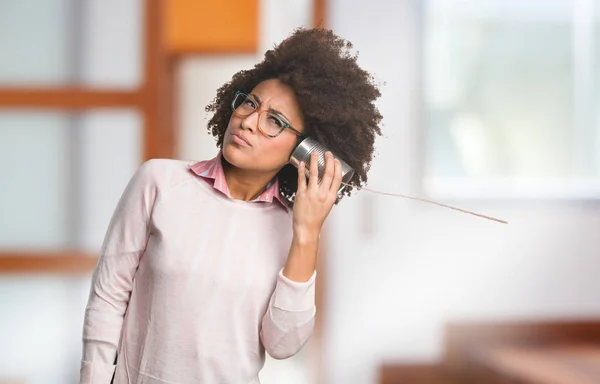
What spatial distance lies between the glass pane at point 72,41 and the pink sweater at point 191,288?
1.88 m

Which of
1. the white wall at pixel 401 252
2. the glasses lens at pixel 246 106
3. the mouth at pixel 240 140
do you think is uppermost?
the glasses lens at pixel 246 106

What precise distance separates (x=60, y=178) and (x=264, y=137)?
2023 millimetres

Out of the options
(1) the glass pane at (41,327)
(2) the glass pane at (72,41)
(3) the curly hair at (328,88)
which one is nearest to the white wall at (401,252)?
(2) the glass pane at (72,41)

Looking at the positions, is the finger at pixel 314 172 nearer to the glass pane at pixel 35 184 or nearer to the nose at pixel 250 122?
the nose at pixel 250 122

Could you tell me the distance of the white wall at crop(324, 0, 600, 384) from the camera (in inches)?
117

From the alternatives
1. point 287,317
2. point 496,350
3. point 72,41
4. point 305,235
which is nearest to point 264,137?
point 305,235

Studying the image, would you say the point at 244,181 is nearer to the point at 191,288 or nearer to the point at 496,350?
the point at 191,288

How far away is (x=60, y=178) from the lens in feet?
9.45

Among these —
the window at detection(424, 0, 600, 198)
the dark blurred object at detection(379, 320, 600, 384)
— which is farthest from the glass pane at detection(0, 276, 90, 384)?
the window at detection(424, 0, 600, 198)

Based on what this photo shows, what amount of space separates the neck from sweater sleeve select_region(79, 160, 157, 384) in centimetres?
11

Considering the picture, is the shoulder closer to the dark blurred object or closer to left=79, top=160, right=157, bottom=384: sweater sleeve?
left=79, top=160, right=157, bottom=384: sweater sleeve

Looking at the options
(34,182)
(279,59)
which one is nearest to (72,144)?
(34,182)

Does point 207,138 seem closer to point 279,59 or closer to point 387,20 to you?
point 387,20

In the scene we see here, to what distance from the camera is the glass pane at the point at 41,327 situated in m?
2.76
